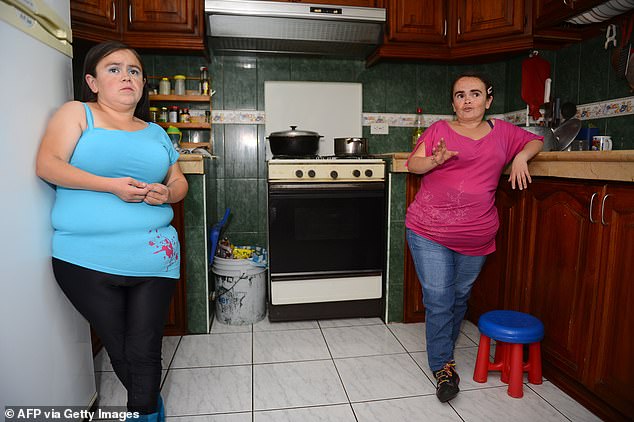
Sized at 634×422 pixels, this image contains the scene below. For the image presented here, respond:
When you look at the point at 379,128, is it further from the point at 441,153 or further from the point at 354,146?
the point at 441,153

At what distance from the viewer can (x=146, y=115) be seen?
142 cm

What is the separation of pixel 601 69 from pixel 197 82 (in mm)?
2331

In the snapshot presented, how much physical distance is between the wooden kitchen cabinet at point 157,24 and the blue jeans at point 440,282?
171 centimetres

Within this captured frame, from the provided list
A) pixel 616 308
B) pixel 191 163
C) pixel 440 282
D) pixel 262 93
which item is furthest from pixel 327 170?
pixel 616 308

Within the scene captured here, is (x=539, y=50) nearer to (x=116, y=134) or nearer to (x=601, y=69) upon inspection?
(x=601, y=69)

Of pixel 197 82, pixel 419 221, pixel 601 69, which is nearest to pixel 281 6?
pixel 197 82

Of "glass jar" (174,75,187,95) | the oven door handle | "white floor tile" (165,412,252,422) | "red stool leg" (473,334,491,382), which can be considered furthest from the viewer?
"glass jar" (174,75,187,95)

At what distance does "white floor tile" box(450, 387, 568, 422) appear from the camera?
5.06ft

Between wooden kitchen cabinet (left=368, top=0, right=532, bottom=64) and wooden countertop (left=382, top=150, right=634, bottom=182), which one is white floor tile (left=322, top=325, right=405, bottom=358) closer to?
wooden countertop (left=382, top=150, right=634, bottom=182)

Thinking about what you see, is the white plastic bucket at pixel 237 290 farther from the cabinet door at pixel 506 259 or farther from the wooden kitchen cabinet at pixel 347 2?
the wooden kitchen cabinet at pixel 347 2

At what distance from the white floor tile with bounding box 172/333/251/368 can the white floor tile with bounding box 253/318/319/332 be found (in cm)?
13

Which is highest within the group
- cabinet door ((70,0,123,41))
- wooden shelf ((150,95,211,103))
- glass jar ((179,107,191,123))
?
cabinet door ((70,0,123,41))

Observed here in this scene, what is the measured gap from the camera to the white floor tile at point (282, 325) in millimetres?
2406

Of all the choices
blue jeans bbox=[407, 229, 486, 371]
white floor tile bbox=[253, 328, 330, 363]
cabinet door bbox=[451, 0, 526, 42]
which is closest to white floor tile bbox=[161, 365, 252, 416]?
white floor tile bbox=[253, 328, 330, 363]
